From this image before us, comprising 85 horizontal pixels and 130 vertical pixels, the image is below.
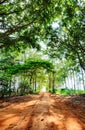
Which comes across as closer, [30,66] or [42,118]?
[42,118]

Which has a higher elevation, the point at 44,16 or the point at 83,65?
the point at 44,16

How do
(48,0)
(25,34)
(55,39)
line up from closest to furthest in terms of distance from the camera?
(48,0) → (25,34) → (55,39)

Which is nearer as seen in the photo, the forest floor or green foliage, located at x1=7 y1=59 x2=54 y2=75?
the forest floor

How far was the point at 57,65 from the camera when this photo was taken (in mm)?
64250

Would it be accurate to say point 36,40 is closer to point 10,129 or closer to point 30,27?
point 30,27

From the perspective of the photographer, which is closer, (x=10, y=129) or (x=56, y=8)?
(x=10, y=129)

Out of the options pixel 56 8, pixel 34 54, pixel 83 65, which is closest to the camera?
pixel 56 8

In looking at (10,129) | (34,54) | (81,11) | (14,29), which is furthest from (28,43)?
(34,54)

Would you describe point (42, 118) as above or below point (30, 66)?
below

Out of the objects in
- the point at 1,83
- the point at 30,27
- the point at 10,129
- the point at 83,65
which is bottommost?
the point at 10,129

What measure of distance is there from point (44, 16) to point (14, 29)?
273cm

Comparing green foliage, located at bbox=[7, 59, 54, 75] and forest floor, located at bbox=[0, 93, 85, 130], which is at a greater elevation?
green foliage, located at bbox=[7, 59, 54, 75]

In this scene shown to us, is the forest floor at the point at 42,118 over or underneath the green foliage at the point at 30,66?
underneath

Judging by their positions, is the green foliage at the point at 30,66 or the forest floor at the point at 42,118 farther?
the green foliage at the point at 30,66
